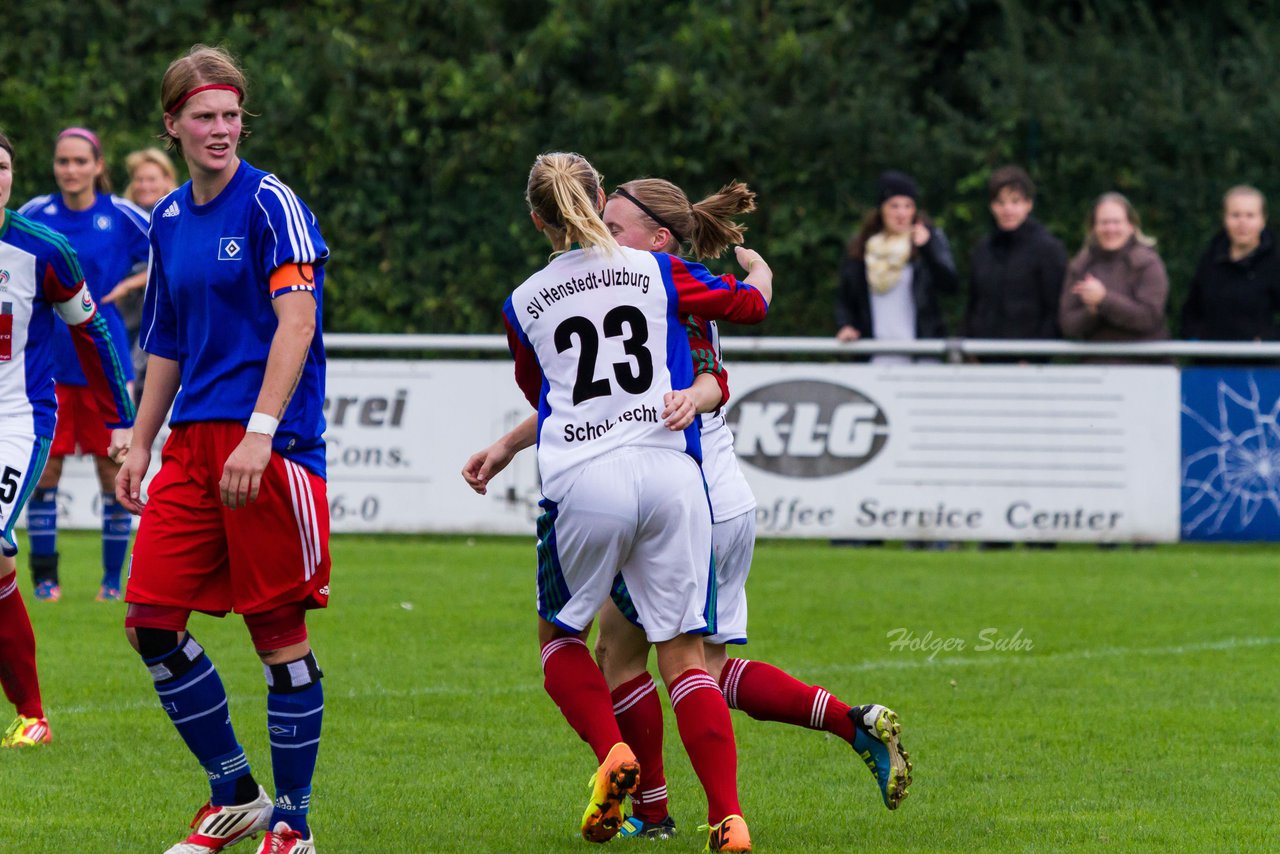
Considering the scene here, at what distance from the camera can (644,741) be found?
5664mm

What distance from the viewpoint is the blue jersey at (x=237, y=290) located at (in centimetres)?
507

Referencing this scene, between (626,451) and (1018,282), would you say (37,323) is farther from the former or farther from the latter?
(1018,282)

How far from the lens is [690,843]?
549 centimetres

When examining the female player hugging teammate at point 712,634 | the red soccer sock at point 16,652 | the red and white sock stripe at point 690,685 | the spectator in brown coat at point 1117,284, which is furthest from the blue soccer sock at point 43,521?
the spectator in brown coat at point 1117,284

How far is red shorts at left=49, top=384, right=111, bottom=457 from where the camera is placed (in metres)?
10.5

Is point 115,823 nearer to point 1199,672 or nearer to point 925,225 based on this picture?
point 1199,672

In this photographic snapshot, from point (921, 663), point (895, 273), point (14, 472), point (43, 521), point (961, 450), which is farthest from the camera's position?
point (895, 273)

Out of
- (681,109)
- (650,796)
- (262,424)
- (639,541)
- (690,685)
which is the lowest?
(650,796)

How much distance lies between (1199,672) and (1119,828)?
301 cm

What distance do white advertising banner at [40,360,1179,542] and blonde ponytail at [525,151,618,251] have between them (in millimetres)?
7972

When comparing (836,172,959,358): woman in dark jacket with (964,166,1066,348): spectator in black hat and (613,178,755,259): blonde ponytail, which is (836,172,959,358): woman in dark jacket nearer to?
(964,166,1066,348): spectator in black hat

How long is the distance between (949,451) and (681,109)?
4482mm

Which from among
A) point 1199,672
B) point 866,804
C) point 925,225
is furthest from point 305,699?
point 925,225

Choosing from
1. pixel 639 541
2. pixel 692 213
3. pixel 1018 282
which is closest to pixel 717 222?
pixel 692 213
